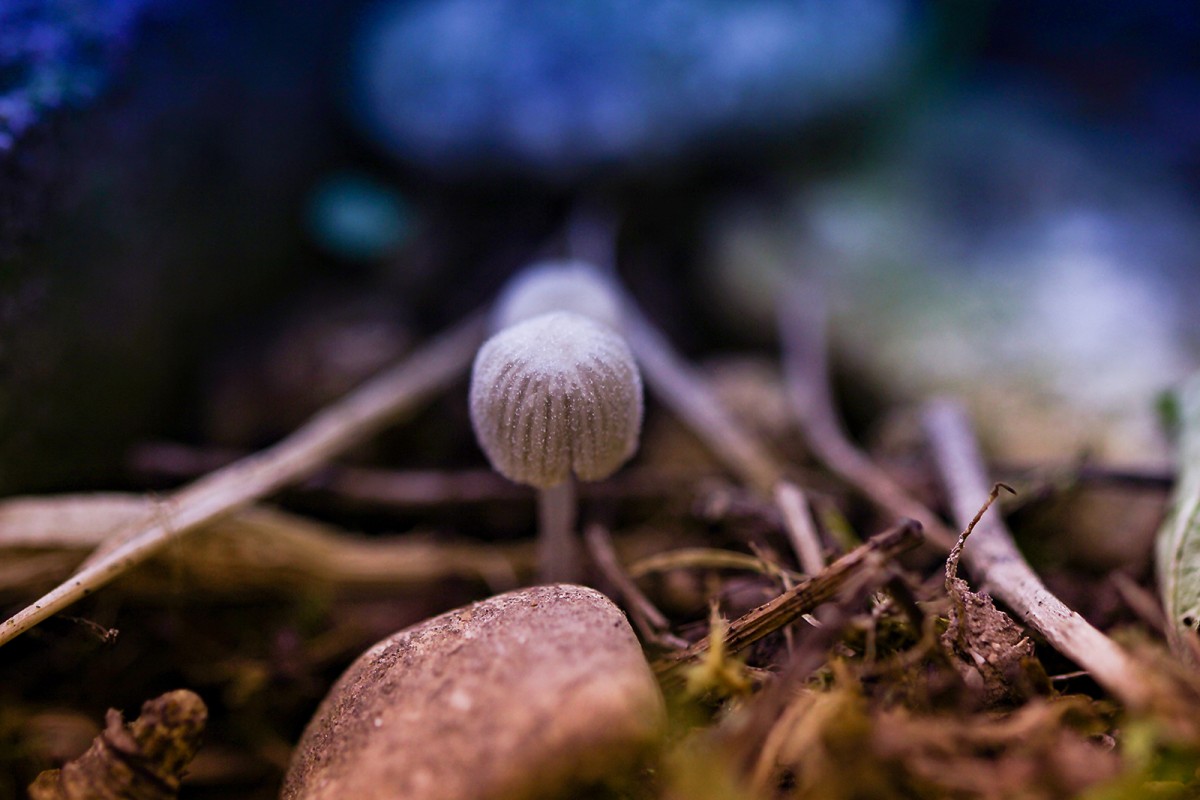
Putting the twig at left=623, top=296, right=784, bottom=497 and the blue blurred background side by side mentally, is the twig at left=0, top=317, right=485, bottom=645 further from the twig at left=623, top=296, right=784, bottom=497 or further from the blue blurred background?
the twig at left=623, top=296, right=784, bottom=497

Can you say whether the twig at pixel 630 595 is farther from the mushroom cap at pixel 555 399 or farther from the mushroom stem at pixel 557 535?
the mushroom cap at pixel 555 399

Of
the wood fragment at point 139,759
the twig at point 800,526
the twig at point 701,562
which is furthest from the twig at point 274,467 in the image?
the twig at point 800,526

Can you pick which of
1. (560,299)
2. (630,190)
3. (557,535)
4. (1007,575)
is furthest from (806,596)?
→ (630,190)

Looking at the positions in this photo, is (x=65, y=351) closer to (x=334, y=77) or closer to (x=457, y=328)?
(x=457, y=328)

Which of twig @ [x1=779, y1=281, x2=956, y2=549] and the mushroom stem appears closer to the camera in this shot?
the mushroom stem

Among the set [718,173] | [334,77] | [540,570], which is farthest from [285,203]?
[540,570]

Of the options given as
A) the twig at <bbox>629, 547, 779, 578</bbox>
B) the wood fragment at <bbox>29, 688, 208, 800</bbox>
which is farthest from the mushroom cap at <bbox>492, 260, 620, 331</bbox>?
the wood fragment at <bbox>29, 688, 208, 800</bbox>

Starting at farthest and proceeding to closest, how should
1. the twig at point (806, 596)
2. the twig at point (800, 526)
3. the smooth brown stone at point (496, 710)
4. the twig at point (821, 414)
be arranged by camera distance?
the twig at point (821, 414), the twig at point (800, 526), the twig at point (806, 596), the smooth brown stone at point (496, 710)
